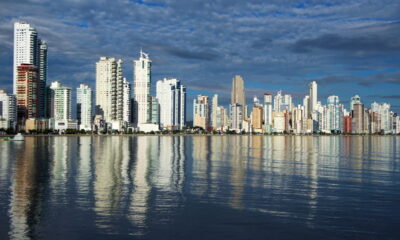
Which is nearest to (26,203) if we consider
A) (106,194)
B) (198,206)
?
(106,194)

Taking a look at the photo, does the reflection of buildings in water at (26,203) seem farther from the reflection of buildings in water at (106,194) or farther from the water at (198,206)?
the reflection of buildings in water at (106,194)

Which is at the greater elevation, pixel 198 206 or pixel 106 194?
pixel 106 194

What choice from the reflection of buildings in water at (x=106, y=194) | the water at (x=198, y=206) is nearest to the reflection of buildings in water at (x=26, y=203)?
the water at (x=198, y=206)

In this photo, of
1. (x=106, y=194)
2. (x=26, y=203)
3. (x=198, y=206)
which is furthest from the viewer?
(x=106, y=194)

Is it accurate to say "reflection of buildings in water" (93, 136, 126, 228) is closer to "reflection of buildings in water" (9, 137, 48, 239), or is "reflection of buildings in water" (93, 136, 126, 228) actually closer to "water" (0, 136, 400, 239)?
"water" (0, 136, 400, 239)

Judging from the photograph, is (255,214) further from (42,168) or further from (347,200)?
(42,168)

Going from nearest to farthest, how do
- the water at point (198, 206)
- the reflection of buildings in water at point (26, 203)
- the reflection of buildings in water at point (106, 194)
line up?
the reflection of buildings in water at point (26, 203) < the water at point (198, 206) < the reflection of buildings in water at point (106, 194)

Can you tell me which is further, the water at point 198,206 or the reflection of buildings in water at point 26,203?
the water at point 198,206

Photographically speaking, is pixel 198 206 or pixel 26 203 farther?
pixel 26 203

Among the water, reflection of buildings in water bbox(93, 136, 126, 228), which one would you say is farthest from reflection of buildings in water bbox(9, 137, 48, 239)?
reflection of buildings in water bbox(93, 136, 126, 228)

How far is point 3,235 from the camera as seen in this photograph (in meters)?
17.3

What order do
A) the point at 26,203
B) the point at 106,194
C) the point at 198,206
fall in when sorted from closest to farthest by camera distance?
the point at 198,206
the point at 26,203
the point at 106,194

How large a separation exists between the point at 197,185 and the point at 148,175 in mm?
6862

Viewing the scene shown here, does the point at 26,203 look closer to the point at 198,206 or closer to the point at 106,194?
the point at 106,194
